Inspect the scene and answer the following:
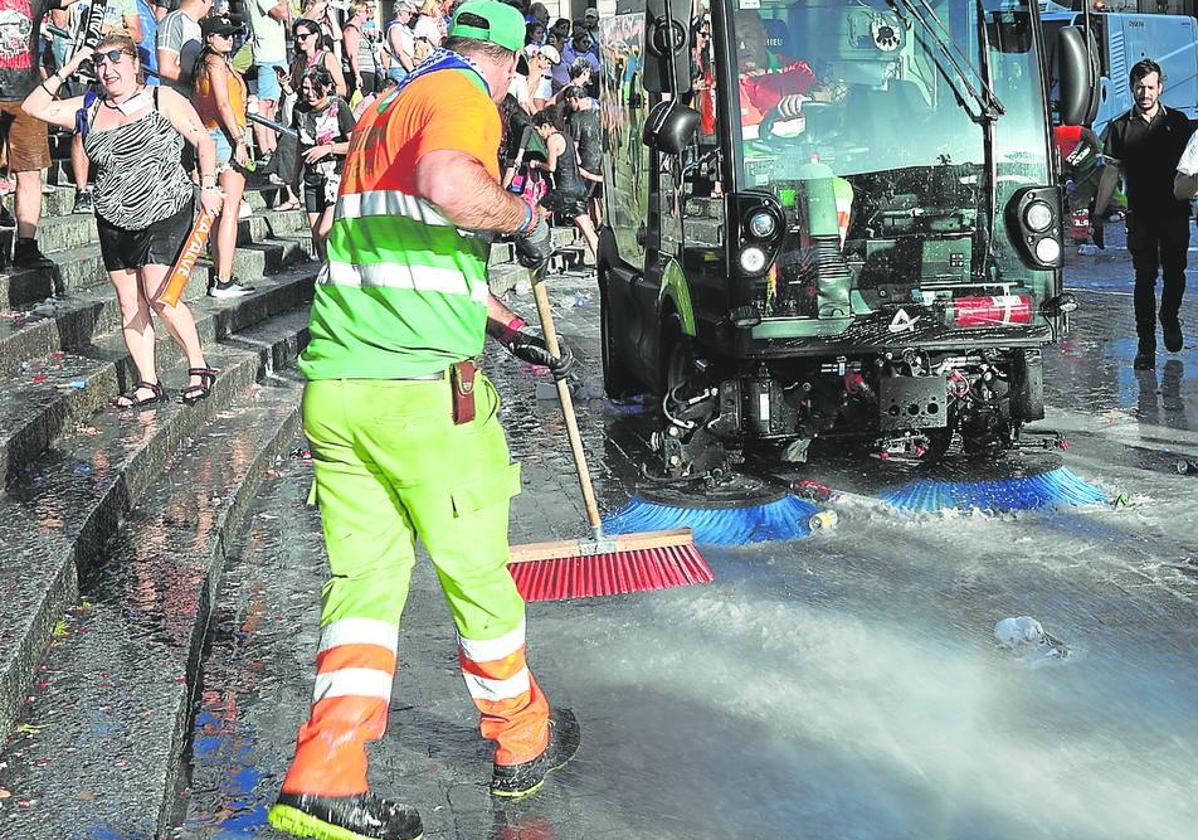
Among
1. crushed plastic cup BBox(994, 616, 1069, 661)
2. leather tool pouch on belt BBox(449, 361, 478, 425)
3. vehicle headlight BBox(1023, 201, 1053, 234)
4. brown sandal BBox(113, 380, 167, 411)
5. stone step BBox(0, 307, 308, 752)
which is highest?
vehicle headlight BBox(1023, 201, 1053, 234)

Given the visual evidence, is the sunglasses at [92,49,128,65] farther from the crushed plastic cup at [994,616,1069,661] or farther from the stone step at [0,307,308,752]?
the crushed plastic cup at [994,616,1069,661]

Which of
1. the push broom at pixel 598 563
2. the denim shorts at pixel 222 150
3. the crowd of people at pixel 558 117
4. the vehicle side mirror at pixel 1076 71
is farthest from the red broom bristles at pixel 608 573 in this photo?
→ the crowd of people at pixel 558 117

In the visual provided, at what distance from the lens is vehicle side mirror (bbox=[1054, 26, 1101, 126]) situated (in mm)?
7402

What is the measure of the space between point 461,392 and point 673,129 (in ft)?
10.6

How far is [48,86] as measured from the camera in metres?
8.32

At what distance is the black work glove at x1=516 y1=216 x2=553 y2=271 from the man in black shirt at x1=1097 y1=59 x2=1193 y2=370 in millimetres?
6585

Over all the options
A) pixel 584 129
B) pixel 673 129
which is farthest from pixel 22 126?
pixel 584 129

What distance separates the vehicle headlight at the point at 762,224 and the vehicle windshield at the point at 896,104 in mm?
142

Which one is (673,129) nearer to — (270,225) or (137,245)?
(137,245)

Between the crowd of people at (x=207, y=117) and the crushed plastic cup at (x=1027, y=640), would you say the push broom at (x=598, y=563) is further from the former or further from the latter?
the crowd of people at (x=207, y=117)

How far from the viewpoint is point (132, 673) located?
4625mm

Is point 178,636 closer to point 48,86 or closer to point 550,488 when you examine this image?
point 550,488

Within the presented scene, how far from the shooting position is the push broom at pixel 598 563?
5.29 metres

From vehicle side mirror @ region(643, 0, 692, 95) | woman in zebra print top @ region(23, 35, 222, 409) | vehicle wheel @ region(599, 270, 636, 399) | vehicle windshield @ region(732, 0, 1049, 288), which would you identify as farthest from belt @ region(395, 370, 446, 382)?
vehicle wheel @ region(599, 270, 636, 399)
